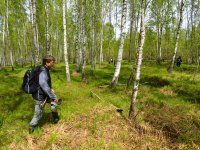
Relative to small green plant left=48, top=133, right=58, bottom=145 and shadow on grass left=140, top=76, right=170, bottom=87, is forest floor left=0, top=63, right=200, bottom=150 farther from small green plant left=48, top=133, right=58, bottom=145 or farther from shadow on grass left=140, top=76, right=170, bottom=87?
shadow on grass left=140, top=76, right=170, bottom=87

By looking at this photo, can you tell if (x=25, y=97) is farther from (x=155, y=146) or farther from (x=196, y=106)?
(x=196, y=106)

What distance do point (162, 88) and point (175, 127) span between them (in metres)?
5.84

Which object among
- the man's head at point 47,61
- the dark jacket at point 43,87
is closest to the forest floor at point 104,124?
the dark jacket at point 43,87

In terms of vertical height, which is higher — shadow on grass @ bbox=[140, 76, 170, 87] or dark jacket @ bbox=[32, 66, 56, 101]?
dark jacket @ bbox=[32, 66, 56, 101]

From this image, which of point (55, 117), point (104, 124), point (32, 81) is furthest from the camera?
point (104, 124)

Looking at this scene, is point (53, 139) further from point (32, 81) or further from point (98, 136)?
point (32, 81)

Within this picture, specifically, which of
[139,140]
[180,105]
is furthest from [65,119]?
[180,105]

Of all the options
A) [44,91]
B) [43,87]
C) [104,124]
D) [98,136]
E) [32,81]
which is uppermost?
[32,81]

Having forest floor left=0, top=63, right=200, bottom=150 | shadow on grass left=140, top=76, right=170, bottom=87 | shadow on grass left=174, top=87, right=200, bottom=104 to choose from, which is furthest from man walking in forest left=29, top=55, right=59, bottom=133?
shadow on grass left=140, top=76, right=170, bottom=87

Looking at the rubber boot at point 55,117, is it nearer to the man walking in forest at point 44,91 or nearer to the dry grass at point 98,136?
the dry grass at point 98,136

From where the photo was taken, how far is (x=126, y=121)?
7.64 m

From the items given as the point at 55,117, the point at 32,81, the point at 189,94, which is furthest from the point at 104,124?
the point at 189,94

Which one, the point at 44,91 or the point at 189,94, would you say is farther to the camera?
the point at 189,94

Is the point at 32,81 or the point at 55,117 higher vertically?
the point at 32,81
